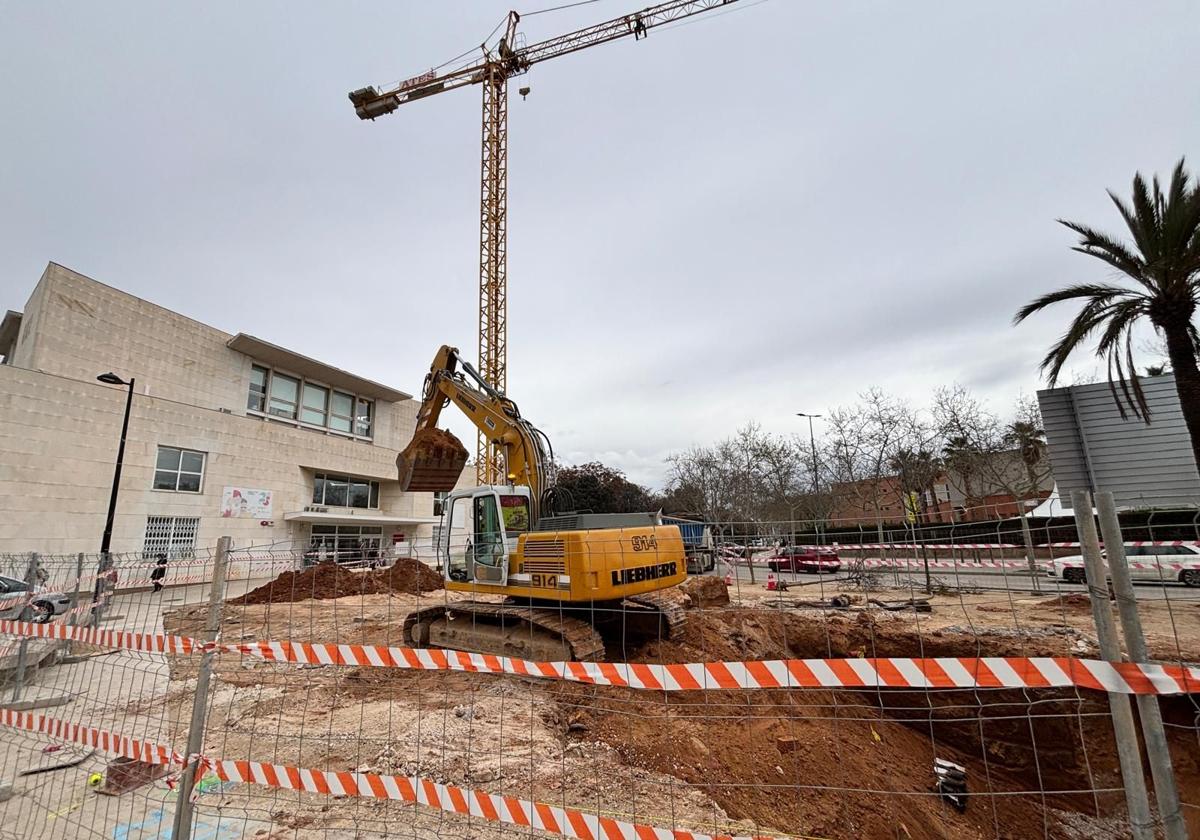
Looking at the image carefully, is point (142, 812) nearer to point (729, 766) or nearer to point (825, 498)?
point (729, 766)

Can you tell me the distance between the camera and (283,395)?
27047 mm

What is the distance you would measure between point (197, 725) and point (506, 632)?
15.3 feet

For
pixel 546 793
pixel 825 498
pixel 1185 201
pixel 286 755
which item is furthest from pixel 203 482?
pixel 825 498

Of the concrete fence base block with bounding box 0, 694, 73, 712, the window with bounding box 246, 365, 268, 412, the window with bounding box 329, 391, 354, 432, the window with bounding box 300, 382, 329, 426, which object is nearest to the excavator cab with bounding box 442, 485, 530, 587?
the concrete fence base block with bounding box 0, 694, 73, 712

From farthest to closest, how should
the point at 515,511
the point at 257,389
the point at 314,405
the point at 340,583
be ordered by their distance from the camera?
the point at 314,405, the point at 257,389, the point at 340,583, the point at 515,511

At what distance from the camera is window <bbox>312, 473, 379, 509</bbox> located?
2758cm

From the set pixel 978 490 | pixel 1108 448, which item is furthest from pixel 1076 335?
pixel 978 490

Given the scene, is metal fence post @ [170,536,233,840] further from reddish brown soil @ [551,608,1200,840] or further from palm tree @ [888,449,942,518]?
palm tree @ [888,449,942,518]

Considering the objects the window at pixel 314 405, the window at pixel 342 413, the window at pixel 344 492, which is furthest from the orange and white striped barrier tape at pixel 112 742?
the window at pixel 342 413

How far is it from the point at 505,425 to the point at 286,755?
5.50 m

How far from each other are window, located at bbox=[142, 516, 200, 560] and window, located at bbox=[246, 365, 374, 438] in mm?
5841

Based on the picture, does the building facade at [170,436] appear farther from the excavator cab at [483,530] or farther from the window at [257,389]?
the excavator cab at [483,530]

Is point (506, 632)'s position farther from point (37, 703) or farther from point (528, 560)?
point (37, 703)

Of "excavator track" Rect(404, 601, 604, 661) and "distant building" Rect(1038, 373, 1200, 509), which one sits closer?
"excavator track" Rect(404, 601, 604, 661)
